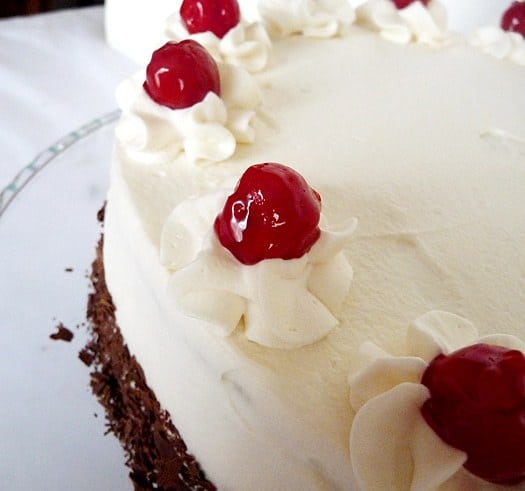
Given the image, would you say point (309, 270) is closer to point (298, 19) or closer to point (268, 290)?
point (268, 290)

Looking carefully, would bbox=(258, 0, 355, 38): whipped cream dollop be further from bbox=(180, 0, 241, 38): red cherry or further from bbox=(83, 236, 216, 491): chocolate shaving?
bbox=(83, 236, 216, 491): chocolate shaving

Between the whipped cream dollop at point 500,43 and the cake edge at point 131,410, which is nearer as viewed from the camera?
the cake edge at point 131,410

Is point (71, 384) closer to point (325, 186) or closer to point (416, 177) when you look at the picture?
→ point (325, 186)

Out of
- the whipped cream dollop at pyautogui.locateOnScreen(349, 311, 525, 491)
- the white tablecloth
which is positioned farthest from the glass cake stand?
the whipped cream dollop at pyautogui.locateOnScreen(349, 311, 525, 491)

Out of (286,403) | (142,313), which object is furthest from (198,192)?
(286,403)

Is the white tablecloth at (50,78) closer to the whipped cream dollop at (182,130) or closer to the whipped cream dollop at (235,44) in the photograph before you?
the whipped cream dollop at (235,44)

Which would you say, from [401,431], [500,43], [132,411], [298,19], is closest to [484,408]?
[401,431]

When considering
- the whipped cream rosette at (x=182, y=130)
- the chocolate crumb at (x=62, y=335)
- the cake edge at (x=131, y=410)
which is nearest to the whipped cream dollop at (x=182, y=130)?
the whipped cream rosette at (x=182, y=130)
